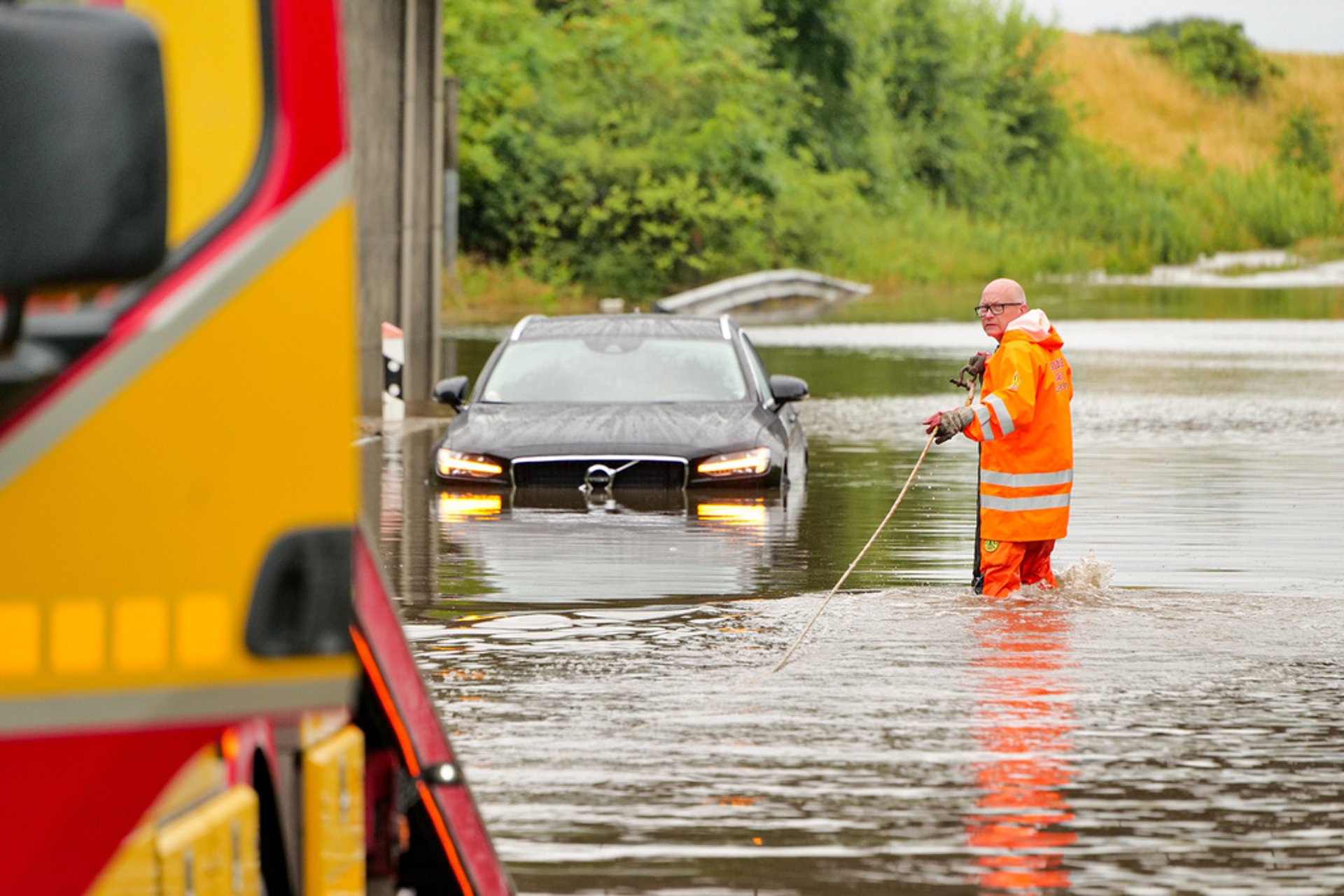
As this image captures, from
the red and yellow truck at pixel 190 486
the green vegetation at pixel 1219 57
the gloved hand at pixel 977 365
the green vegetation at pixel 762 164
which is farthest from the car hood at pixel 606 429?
the green vegetation at pixel 1219 57

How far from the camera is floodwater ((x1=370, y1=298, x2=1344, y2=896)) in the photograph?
6977 mm

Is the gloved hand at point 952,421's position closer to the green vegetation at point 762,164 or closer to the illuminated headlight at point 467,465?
the illuminated headlight at point 467,465

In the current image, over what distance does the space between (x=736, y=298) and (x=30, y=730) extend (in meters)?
45.2

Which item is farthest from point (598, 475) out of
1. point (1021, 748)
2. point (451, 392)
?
point (1021, 748)

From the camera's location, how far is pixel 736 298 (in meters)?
48.3

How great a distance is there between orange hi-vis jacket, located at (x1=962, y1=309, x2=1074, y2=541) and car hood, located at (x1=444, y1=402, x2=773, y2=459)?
388cm

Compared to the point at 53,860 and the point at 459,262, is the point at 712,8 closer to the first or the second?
the point at 459,262

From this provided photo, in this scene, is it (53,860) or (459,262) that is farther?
(459,262)

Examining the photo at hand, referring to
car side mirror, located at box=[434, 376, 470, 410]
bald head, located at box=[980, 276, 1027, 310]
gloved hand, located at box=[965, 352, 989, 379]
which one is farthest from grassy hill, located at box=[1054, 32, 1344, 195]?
bald head, located at box=[980, 276, 1027, 310]

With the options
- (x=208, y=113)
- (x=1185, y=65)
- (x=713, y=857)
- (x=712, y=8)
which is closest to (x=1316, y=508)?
(x=713, y=857)

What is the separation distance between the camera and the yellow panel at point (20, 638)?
127 inches

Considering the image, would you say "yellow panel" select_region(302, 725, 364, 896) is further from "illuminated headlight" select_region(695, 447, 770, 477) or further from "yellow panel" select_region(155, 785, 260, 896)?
"illuminated headlight" select_region(695, 447, 770, 477)

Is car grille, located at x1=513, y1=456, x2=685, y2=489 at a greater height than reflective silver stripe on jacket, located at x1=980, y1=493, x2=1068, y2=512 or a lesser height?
lesser

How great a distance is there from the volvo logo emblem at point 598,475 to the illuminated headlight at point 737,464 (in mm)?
503
